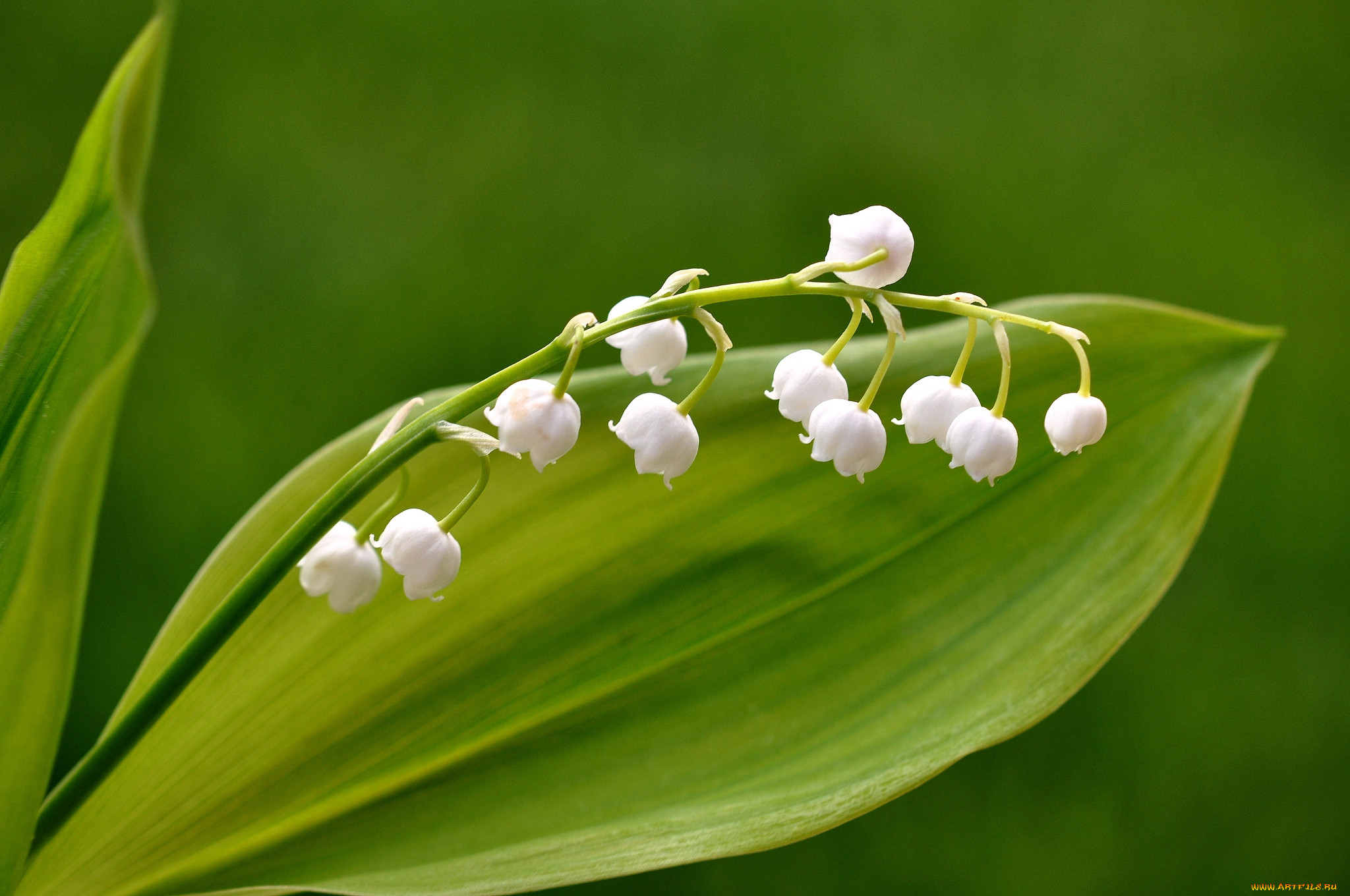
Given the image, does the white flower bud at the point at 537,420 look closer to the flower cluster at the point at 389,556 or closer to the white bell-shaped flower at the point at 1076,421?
the flower cluster at the point at 389,556

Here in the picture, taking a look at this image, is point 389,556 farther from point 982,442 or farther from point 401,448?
point 982,442

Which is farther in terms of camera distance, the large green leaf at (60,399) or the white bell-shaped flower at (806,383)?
the white bell-shaped flower at (806,383)

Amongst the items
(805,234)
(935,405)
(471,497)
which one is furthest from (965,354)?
(805,234)

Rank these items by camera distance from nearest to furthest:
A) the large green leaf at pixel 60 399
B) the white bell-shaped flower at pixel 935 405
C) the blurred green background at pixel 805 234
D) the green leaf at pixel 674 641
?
the large green leaf at pixel 60 399
the white bell-shaped flower at pixel 935 405
the green leaf at pixel 674 641
the blurred green background at pixel 805 234

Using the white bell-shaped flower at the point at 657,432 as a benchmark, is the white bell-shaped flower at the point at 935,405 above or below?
above

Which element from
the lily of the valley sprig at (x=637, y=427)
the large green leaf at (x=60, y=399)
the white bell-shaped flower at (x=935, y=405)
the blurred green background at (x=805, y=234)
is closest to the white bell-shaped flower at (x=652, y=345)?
the lily of the valley sprig at (x=637, y=427)

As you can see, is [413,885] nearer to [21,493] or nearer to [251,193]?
[21,493]

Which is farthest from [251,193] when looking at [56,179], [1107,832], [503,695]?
[1107,832]
